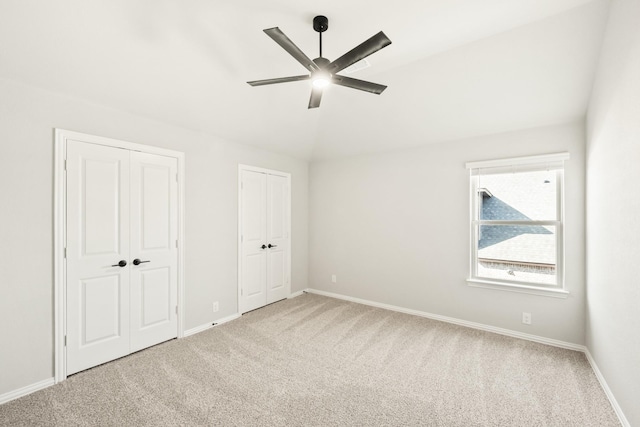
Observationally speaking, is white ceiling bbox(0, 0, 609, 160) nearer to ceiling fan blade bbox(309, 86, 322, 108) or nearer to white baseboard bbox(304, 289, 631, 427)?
ceiling fan blade bbox(309, 86, 322, 108)

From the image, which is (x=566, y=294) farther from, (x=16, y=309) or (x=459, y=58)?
(x=16, y=309)

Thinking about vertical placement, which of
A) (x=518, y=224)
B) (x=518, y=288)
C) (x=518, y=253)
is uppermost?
(x=518, y=224)

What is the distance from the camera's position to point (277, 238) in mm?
4664

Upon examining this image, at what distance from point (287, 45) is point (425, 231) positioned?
10.2ft

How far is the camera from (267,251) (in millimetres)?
4480

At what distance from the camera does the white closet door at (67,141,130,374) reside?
8.20 ft

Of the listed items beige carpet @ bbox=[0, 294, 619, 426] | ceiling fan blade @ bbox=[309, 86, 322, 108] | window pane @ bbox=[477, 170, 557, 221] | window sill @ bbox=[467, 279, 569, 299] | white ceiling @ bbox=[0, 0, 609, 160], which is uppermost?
white ceiling @ bbox=[0, 0, 609, 160]

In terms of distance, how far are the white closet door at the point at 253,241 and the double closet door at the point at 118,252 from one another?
101cm

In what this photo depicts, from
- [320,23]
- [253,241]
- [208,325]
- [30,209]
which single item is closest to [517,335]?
[253,241]

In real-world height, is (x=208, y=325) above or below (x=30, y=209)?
below

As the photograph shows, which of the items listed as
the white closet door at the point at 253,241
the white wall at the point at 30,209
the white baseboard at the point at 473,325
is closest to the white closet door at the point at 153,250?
the white wall at the point at 30,209

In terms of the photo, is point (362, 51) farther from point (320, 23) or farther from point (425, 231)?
point (425, 231)

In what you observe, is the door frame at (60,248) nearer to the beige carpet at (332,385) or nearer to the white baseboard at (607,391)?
the beige carpet at (332,385)

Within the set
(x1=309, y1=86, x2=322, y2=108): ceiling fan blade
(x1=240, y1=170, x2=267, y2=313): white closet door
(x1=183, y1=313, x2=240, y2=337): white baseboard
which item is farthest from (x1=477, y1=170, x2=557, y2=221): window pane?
(x1=183, y1=313, x2=240, y2=337): white baseboard
